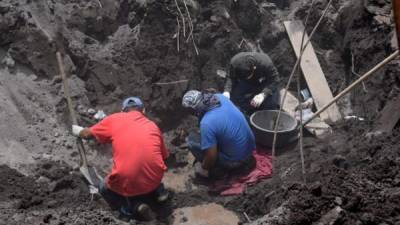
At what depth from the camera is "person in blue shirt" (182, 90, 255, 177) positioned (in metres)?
5.94

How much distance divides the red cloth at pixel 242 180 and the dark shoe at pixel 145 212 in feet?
3.07

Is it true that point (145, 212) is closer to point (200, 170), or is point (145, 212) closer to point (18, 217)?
point (200, 170)

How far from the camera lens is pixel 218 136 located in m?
6.00

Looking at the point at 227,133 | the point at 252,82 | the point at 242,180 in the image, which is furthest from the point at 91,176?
the point at 252,82

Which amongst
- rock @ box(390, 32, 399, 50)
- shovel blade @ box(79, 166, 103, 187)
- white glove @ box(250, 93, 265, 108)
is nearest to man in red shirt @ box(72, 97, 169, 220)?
shovel blade @ box(79, 166, 103, 187)

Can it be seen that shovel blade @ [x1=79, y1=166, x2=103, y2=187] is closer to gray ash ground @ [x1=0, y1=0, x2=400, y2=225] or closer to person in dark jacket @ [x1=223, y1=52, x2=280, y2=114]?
gray ash ground @ [x1=0, y1=0, x2=400, y2=225]

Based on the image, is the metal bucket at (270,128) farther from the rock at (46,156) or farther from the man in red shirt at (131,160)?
the rock at (46,156)

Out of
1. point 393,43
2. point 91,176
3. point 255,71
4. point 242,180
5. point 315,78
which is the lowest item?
point 242,180

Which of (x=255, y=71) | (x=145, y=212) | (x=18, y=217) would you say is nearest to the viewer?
(x=18, y=217)

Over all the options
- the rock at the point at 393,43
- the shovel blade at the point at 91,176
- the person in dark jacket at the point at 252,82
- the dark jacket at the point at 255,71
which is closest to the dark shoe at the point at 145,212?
the shovel blade at the point at 91,176

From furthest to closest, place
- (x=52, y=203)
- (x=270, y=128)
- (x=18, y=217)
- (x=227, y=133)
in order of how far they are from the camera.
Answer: (x=270, y=128)
(x=227, y=133)
(x=52, y=203)
(x=18, y=217)

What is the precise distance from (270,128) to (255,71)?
2.73 feet

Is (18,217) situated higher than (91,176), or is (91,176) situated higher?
(18,217)

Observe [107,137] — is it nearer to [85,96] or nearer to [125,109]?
[125,109]
